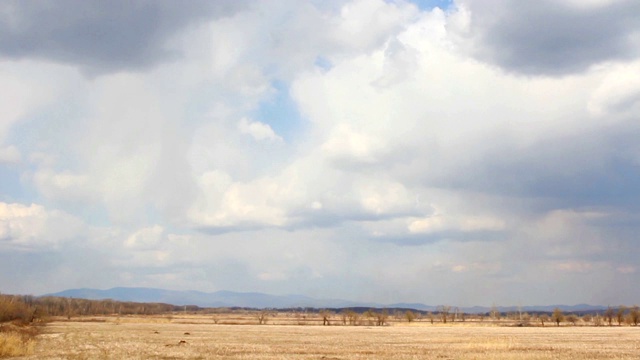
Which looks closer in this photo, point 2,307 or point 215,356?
point 215,356

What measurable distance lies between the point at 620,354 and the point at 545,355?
6.55 metres

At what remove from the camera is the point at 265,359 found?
41.9 metres

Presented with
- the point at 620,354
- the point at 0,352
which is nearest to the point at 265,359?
the point at 0,352

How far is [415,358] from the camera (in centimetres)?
4200

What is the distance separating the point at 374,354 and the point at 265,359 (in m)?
9.37

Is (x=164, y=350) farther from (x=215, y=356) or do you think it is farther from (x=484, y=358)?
(x=484, y=358)

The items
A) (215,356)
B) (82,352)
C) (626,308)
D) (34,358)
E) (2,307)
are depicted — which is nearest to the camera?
(34,358)

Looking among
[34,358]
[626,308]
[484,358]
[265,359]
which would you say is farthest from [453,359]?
[626,308]

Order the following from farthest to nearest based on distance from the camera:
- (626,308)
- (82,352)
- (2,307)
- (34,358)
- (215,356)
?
(626,308)
(2,307)
(82,352)
(215,356)
(34,358)

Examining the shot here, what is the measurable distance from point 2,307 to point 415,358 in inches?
4409

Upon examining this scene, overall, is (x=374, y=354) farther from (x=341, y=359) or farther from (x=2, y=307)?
(x=2, y=307)

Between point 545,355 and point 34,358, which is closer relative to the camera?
point 34,358

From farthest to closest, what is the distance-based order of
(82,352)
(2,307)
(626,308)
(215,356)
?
(626,308) → (2,307) → (82,352) → (215,356)

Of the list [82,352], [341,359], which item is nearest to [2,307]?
[82,352]
